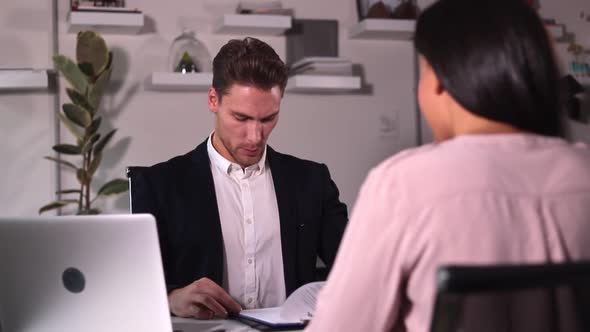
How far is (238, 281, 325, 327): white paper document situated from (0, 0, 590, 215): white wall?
1786mm

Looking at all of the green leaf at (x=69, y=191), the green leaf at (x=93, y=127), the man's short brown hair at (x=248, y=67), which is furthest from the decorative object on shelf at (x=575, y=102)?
the green leaf at (x=69, y=191)

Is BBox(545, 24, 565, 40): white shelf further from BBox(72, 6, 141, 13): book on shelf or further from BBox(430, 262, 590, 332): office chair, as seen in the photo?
BBox(430, 262, 590, 332): office chair

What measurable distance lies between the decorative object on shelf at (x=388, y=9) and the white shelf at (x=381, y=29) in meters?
0.06

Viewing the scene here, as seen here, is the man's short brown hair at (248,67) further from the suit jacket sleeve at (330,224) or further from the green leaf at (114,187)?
the green leaf at (114,187)

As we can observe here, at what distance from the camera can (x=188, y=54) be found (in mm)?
3514

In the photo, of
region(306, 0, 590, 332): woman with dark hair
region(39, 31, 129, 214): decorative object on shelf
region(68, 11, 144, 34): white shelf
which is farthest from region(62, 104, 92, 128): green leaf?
region(306, 0, 590, 332): woman with dark hair

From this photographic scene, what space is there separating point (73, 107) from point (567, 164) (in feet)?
8.75

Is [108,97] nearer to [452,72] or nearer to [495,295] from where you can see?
[452,72]

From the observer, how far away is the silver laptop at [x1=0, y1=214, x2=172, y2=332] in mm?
1429

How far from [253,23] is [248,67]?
116cm

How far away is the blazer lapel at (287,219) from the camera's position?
244 centimetres

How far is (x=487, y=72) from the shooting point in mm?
945

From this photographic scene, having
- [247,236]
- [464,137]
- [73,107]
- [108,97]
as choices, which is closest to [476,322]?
[464,137]

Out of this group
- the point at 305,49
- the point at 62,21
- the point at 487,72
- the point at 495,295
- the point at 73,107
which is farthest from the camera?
the point at 305,49
